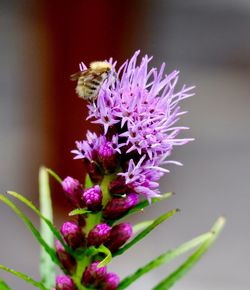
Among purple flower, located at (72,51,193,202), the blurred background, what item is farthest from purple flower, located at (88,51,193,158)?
the blurred background

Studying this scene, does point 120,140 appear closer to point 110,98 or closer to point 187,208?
point 110,98

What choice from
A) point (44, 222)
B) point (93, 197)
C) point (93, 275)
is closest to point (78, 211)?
point (93, 197)

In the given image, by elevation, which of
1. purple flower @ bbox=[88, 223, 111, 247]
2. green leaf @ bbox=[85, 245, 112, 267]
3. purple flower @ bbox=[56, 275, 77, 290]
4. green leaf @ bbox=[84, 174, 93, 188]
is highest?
green leaf @ bbox=[84, 174, 93, 188]

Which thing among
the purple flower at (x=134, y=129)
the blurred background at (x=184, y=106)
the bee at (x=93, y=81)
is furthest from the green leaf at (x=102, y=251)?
the blurred background at (x=184, y=106)

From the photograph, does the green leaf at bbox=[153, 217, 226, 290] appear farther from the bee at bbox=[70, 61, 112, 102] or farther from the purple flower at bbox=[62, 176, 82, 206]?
the bee at bbox=[70, 61, 112, 102]

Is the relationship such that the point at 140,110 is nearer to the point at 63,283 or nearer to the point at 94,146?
the point at 94,146

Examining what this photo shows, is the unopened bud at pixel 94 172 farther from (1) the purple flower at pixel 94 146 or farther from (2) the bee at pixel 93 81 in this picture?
(2) the bee at pixel 93 81
